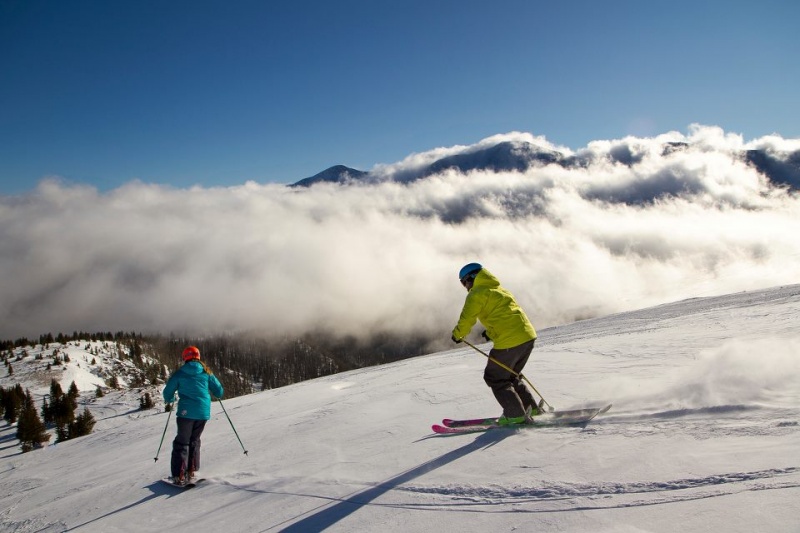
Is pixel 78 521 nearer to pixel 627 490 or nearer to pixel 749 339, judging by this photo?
pixel 627 490

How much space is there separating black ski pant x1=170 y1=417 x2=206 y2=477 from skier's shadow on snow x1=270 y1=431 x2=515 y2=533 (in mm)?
3658

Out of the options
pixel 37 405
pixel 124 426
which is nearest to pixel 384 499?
pixel 124 426

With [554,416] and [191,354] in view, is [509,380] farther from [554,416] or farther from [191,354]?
[191,354]

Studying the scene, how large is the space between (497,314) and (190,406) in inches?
224

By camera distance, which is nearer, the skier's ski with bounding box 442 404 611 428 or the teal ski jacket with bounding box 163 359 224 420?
the skier's ski with bounding box 442 404 611 428

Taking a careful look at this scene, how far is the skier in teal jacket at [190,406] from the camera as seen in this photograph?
778cm

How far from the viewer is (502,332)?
716 centimetres

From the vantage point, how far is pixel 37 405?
88375 millimetres

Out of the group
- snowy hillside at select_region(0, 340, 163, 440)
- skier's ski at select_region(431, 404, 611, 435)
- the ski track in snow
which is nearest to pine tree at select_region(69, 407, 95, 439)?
snowy hillside at select_region(0, 340, 163, 440)

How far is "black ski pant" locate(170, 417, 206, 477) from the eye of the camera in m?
7.65

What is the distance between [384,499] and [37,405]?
112680 mm

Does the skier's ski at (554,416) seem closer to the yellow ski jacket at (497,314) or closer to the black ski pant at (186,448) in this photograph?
the yellow ski jacket at (497,314)

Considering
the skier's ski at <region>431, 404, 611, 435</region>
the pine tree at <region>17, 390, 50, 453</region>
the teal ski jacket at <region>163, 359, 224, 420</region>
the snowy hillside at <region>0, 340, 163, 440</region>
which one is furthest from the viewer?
the snowy hillside at <region>0, 340, 163, 440</region>

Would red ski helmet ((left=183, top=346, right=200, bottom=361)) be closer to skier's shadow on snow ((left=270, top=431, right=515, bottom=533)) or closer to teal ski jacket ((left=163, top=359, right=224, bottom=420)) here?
teal ski jacket ((left=163, top=359, right=224, bottom=420))
